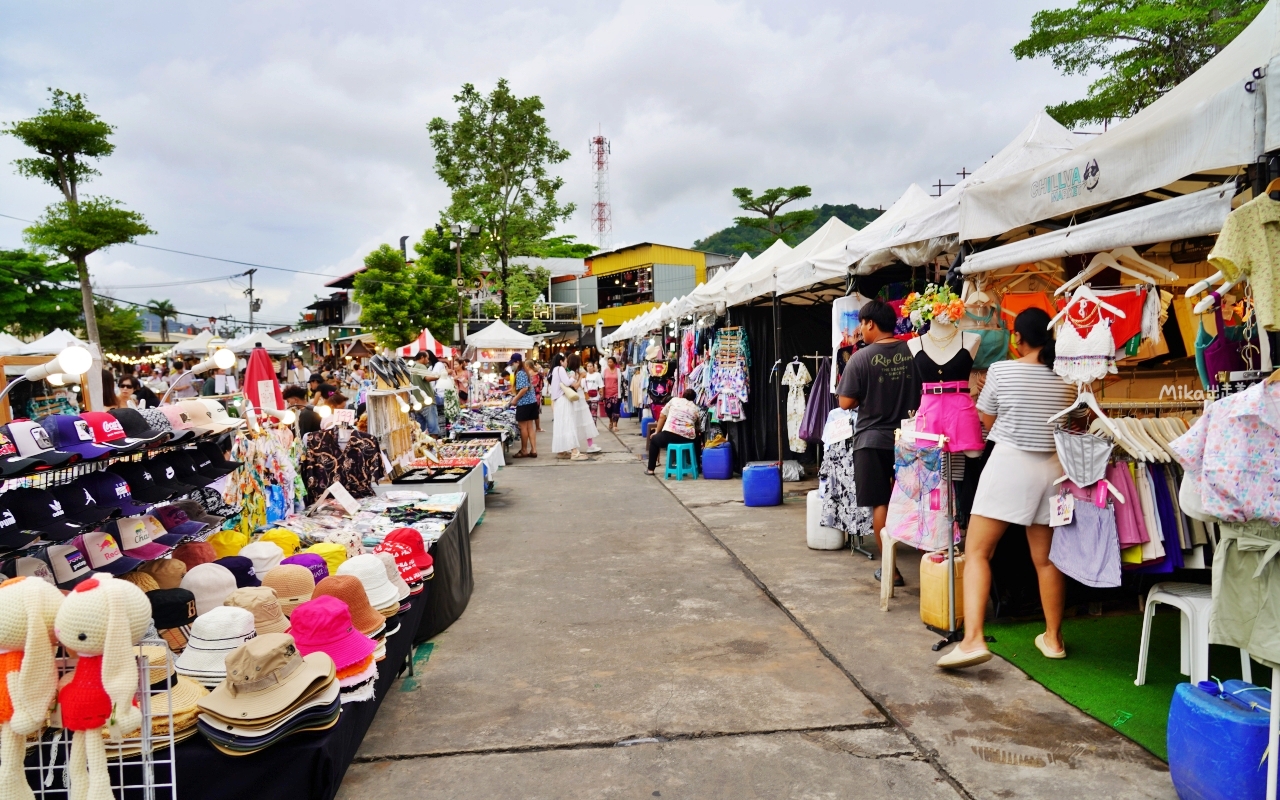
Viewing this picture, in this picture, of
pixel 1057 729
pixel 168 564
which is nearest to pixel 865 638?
pixel 1057 729

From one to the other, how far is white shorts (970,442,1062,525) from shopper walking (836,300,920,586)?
1.20 metres

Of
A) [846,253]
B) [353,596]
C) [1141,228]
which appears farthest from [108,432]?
[846,253]

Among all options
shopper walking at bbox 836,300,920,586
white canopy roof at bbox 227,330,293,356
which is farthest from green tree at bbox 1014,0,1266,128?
white canopy roof at bbox 227,330,293,356

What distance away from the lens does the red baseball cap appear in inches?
164

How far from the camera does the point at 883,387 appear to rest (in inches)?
195

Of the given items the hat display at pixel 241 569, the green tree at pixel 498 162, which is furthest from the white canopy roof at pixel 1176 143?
the green tree at pixel 498 162

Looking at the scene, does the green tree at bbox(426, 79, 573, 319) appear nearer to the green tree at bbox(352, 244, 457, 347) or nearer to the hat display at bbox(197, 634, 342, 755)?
the green tree at bbox(352, 244, 457, 347)

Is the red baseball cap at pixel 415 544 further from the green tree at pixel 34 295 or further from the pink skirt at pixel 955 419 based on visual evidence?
the green tree at pixel 34 295

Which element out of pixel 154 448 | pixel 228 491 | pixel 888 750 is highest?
pixel 154 448

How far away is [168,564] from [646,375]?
1297cm

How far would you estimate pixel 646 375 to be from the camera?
625 inches

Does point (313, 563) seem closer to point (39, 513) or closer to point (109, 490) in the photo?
point (109, 490)

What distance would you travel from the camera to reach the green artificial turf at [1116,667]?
3.26 meters

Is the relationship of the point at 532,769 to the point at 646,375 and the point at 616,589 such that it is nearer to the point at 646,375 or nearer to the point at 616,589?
the point at 616,589
